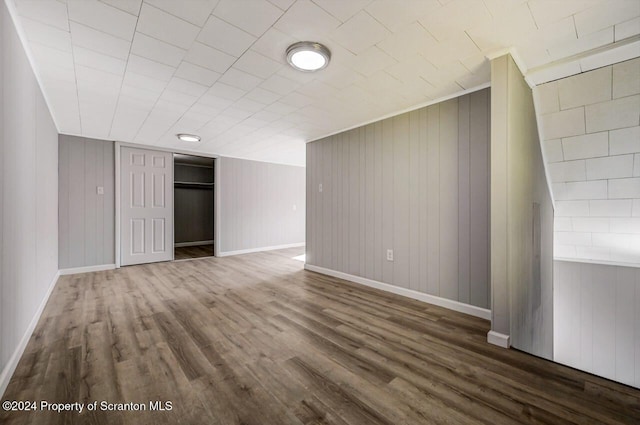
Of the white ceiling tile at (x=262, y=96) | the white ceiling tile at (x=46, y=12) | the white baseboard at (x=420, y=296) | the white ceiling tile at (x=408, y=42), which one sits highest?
the white ceiling tile at (x=262, y=96)

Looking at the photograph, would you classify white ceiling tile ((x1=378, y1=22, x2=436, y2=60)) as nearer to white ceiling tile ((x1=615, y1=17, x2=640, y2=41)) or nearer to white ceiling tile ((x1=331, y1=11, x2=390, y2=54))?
white ceiling tile ((x1=331, y1=11, x2=390, y2=54))

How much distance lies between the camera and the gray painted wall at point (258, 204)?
6.01m

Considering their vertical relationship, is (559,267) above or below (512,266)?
below

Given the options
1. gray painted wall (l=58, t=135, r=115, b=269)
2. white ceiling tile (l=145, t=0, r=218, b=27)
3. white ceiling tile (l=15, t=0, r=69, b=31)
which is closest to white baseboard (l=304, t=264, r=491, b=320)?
white ceiling tile (l=145, t=0, r=218, b=27)

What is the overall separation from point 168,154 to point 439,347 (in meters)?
5.80

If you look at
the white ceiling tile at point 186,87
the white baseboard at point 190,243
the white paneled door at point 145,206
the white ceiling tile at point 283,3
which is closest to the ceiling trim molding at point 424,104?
the white ceiling tile at point 283,3

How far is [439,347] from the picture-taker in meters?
1.97

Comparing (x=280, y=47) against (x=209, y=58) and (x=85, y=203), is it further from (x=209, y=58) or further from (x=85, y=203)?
(x=85, y=203)

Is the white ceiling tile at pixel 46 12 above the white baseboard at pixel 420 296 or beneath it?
above

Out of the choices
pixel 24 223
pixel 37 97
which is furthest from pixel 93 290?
pixel 37 97

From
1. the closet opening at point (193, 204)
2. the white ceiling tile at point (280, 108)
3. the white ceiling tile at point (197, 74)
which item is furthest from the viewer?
the closet opening at point (193, 204)

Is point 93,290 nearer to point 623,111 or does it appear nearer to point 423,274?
point 423,274

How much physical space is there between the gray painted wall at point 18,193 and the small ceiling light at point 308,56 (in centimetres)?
171

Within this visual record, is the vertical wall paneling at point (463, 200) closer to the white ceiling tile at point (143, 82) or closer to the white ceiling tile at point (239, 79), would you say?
the white ceiling tile at point (239, 79)
